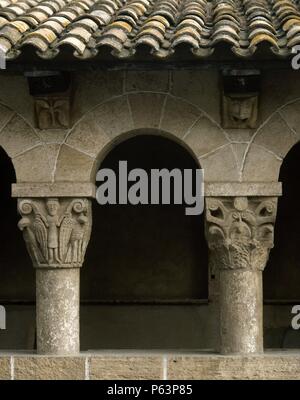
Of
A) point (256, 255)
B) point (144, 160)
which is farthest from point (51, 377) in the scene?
point (144, 160)

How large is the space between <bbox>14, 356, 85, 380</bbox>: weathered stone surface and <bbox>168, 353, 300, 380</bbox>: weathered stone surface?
0.72 meters

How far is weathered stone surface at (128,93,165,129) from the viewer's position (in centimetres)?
1067

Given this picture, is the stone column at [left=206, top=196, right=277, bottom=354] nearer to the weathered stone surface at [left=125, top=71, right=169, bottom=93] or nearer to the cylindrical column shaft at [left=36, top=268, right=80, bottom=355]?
the weathered stone surface at [left=125, top=71, right=169, bottom=93]

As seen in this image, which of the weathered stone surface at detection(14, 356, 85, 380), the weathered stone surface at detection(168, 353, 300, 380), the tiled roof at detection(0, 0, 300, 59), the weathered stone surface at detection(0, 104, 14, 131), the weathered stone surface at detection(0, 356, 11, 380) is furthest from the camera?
the weathered stone surface at detection(0, 104, 14, 131)

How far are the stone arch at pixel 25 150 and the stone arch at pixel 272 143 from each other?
1.58 m

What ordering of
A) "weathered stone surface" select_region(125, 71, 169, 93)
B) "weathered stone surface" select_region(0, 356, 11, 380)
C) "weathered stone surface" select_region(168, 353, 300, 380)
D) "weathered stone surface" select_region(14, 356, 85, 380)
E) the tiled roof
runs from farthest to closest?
"weathered stone surface" select_region(125, 71, 169, 93)
"weathered stone surface" select_region(0, 356, 11, 380)
"weathered stone surface" select_region(14, 356, 85, 380)
"weathered stone surface" select_region(168, 353, 300, 380)
the tiled roof

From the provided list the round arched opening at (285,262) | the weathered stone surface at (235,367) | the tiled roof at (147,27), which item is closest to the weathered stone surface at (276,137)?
the tiled roof at (147,27)

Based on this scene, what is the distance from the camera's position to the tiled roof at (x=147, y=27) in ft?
32.5

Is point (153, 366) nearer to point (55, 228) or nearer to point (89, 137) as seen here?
point (55, 228)

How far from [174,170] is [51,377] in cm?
321

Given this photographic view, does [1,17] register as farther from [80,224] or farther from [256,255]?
[256,255]

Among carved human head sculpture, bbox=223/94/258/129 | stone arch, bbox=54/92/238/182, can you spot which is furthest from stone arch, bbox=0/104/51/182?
carved human head sculpture, bbox=223/94/258/129

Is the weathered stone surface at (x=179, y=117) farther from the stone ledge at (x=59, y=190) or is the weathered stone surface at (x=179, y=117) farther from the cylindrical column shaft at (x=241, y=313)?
the cylindrical column shaft at (x=241, y=313)
